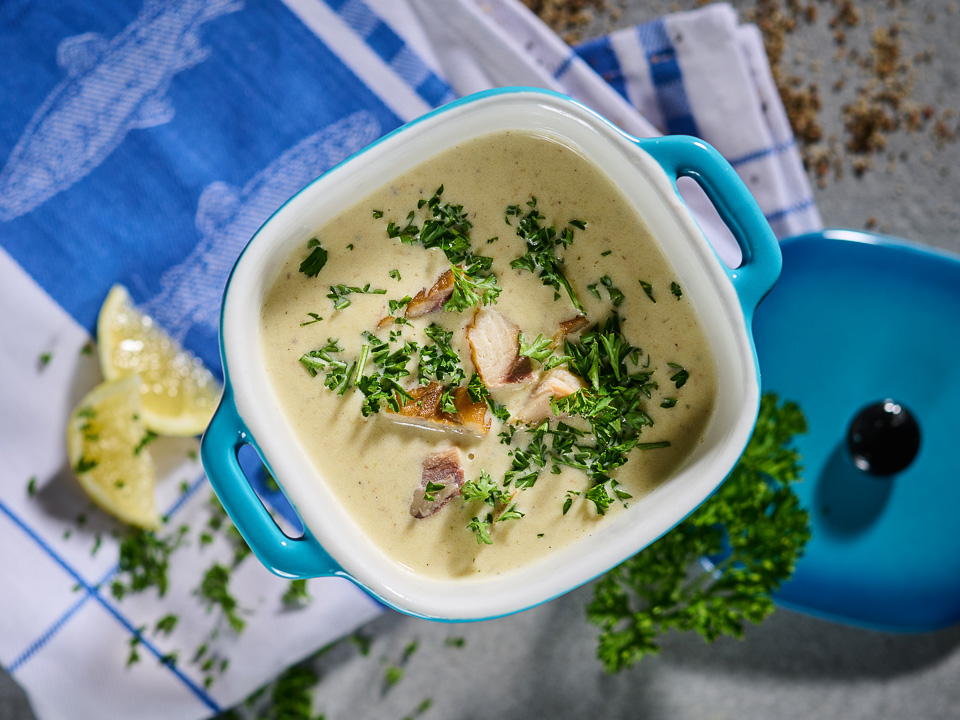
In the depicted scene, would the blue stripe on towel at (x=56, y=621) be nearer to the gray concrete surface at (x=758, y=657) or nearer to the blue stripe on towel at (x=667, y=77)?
the gray concrete surface at (x=758, y=657)

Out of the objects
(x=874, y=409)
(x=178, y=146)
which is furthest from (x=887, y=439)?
(x=178, y=146)

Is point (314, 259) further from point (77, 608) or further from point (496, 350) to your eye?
point (77, 608)

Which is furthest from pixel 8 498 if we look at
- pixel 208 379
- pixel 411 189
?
pixel 411 189

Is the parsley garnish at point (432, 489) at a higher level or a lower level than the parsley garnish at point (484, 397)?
lower

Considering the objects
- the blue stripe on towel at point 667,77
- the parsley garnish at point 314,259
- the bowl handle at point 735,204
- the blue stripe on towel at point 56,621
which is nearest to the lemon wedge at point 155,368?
the blue stripe on towel at point 56,621

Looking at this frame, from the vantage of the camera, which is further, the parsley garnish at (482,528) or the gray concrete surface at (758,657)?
the gray concrete surface at (758,657)

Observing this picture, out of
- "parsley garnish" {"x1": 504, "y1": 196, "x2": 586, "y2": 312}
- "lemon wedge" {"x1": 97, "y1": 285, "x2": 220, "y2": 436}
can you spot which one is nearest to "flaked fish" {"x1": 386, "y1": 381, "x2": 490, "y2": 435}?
"parsley garnish" {"x1": 504, "y1": 196, "x2": 586, "y2": 312}
